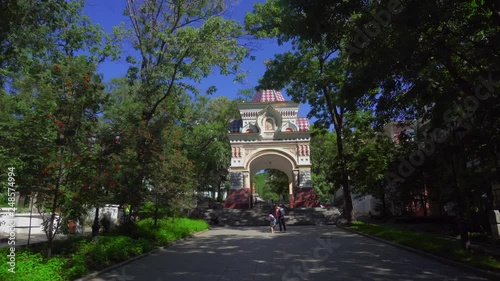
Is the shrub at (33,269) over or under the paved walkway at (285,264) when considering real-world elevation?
over

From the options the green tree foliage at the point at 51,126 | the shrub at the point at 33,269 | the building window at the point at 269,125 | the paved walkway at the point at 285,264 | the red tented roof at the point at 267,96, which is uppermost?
the red tented roof at the point at 267,96

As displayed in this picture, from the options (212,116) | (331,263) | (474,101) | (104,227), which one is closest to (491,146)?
(474,101)

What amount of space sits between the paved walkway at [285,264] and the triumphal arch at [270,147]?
16650 millimetres

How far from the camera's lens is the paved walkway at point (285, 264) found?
→ 27.6 feet

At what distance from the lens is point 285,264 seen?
9922 millimetres

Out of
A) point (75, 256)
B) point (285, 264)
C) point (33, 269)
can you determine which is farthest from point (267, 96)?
point (33, 269)

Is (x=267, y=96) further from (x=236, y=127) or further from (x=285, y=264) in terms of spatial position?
(x=285, y=264)

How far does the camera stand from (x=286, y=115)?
33.3 m

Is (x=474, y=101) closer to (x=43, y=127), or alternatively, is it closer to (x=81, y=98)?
(x=81, y=98)

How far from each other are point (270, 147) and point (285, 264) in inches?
870

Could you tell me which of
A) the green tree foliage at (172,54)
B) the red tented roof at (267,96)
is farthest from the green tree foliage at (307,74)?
the red tented roof at (267,96)

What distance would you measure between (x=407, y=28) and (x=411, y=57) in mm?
798

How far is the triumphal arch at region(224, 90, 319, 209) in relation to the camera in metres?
30.6

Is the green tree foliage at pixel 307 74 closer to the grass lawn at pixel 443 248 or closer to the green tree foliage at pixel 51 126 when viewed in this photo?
the grass lawn at pixel 443 248
